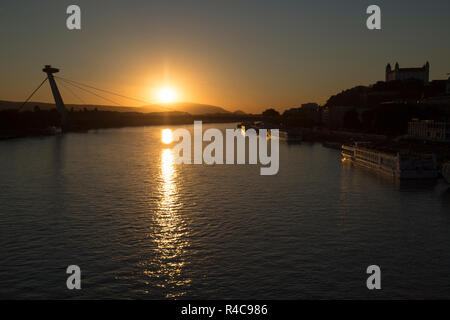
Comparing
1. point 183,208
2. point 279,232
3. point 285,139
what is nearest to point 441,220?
point 279,232

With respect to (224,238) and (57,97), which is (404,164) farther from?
(57,97)

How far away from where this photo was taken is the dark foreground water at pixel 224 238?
33.1 ft

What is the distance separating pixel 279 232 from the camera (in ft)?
48.3

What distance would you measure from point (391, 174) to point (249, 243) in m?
18.5

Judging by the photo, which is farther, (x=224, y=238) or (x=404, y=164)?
(x=404, y=164)

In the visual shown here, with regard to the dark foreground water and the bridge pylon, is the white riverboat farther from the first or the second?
the bridge pylon

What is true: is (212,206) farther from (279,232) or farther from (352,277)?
(352,277)

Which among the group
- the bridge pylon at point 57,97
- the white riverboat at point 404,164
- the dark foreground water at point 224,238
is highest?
the bridge pylon at point 57,97

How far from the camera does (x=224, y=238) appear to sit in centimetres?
1398

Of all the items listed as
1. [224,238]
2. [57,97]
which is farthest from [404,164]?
[57,97]

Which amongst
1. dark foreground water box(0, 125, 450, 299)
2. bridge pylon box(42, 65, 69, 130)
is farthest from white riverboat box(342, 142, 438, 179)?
bridge pylon box(42, 65, 69, 130)

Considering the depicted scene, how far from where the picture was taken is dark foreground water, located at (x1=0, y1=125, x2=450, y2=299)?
33.1ft

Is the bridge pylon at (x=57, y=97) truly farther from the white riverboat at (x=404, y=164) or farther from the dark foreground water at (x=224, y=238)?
the white riverboat at (x=404, y=164)

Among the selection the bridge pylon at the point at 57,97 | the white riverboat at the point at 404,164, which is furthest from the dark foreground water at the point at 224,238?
the bridge pylon at the point at 57,97
